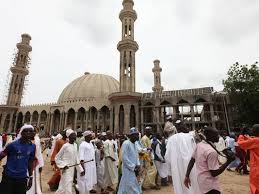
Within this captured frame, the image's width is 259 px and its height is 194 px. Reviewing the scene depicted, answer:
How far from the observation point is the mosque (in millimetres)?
27531

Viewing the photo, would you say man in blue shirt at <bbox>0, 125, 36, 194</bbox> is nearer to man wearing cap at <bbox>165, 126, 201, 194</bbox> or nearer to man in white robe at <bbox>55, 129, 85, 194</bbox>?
man in white robe at <bbox>55, 129, 85, 194</bbox>

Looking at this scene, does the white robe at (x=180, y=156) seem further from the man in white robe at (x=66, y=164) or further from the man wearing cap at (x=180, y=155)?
the man in white robe at (x=66, y=164)

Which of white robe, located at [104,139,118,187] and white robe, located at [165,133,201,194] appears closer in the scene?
white robe, located at [165,133,201,194]

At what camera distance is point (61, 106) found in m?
35.3

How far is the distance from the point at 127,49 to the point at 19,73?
20.4 meters

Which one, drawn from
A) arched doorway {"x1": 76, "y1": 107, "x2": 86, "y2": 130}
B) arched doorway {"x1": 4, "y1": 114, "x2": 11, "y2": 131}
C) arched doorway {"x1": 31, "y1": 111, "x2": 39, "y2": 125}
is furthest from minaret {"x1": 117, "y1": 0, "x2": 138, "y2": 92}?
arched doorway {"x1": 4, "y1": 114, "x2": 11, "y2": 131}

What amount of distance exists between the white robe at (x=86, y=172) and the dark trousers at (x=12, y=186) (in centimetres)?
219

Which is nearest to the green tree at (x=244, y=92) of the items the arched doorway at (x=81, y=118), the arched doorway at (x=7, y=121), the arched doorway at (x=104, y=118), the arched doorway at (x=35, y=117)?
the arched doorway at (x=104, y=118)

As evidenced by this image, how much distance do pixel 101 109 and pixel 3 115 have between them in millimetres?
16880

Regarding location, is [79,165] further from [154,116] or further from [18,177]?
[154,116]

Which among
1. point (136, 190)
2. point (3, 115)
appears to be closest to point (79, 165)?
point (136, 190)

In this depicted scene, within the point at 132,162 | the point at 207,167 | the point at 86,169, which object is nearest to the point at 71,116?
the point at 86,169

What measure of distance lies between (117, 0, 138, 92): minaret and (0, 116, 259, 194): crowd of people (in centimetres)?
2244

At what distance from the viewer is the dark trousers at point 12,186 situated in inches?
132
